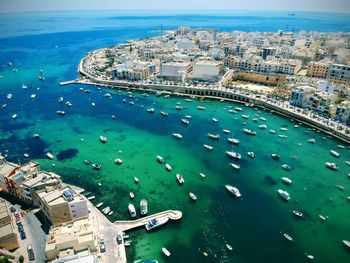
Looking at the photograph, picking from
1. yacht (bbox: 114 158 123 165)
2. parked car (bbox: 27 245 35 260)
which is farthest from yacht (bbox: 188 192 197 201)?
parked car (bbox: 27 245 35 260)

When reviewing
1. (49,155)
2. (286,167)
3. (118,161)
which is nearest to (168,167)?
(118,161)

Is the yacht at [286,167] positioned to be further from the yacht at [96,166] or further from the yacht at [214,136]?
the yacht at [96,166]

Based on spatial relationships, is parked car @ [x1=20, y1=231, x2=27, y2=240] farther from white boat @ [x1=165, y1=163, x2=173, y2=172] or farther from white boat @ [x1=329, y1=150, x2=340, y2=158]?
white boat @ [x1=329, y1=150, x2=340, y2=158]

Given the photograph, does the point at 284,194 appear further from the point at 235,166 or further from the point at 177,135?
the point at 177,135

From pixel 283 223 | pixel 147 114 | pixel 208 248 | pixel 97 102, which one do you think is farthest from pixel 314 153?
pixel 97 102

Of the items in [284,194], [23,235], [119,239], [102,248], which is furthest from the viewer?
[284,194]

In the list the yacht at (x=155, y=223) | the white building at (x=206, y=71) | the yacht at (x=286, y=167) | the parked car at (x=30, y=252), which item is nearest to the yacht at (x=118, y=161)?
the yacht at (x=155, y=223)
